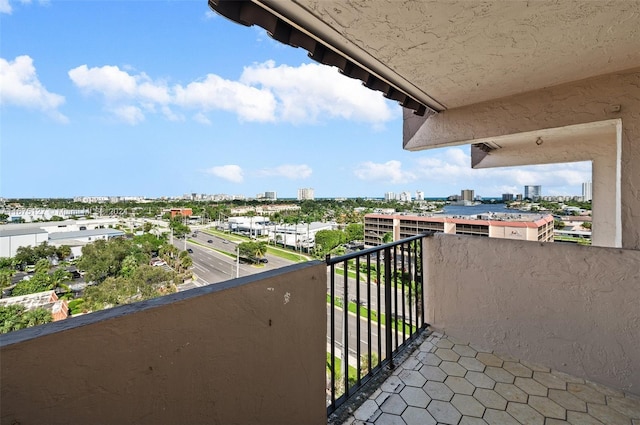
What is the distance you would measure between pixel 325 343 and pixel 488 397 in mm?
1361

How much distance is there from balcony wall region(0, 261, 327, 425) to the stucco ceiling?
135 centimetres

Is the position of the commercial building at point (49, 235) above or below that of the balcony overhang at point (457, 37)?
below

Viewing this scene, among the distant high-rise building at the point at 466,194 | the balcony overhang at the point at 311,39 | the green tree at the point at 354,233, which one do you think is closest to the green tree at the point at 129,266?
the green tree at the point at 354,233

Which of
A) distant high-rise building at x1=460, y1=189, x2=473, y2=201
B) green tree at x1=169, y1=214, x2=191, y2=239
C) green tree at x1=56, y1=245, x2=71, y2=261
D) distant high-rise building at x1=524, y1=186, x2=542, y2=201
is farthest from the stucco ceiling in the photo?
green tree at x1=169, y1=214, x2=191, y2=239

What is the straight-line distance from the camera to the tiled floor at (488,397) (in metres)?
1.65

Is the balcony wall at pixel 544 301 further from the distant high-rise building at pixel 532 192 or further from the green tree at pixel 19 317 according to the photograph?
the green tree at pixel 19 317

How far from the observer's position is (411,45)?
1641 mm

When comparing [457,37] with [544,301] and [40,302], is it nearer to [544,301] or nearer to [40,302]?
[544,301]

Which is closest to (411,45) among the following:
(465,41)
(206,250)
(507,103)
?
(465,41)

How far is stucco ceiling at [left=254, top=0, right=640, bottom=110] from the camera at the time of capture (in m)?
1.33

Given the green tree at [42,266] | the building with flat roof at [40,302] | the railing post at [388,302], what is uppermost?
the railing post at [388,302]

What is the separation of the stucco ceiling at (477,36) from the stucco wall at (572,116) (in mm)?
121

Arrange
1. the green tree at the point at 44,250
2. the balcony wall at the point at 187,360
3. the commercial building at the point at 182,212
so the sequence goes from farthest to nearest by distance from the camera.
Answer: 1. the commercial building at the point at 182,212
2. the green tree at the point at 44,250
3. the balcony wall at the point at 187,360

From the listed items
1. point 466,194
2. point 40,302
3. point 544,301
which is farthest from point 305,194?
point 544,301
